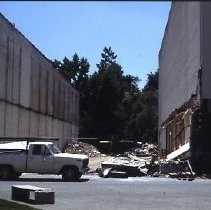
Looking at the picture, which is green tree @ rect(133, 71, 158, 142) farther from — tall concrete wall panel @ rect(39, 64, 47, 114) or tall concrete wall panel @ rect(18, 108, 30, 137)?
tall concrete wall panel @ rect(18, 108, 30, 137)

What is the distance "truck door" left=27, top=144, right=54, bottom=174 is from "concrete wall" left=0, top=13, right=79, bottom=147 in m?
10.3

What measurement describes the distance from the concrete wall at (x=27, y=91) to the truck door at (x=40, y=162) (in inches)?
406

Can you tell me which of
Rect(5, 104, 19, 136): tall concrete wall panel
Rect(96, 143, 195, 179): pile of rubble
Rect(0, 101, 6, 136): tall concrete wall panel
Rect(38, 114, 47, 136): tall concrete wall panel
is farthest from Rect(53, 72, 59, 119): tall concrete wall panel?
Rect(96, 143, 195, 179): pile of rubble

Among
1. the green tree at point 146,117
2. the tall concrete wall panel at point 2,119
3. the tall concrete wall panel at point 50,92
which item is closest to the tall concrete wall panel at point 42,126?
the tall concrete wall panel at point 50,92

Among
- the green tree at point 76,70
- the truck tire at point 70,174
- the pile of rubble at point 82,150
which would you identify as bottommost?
the truck tire at point 70,174

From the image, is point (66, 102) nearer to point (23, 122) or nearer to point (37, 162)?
point (23, 122)

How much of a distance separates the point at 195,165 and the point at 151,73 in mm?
100765

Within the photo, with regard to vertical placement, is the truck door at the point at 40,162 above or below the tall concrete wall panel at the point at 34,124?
below

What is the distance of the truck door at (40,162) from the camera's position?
28859 mm

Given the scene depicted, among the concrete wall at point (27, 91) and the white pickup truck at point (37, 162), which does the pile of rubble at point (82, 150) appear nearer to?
the concrete wall at point (27, 91)

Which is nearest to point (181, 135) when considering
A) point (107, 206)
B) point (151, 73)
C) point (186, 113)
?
point (186, 113)

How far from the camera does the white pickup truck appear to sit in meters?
28.7

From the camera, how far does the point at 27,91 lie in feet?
156

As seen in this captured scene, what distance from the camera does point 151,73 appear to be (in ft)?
445
